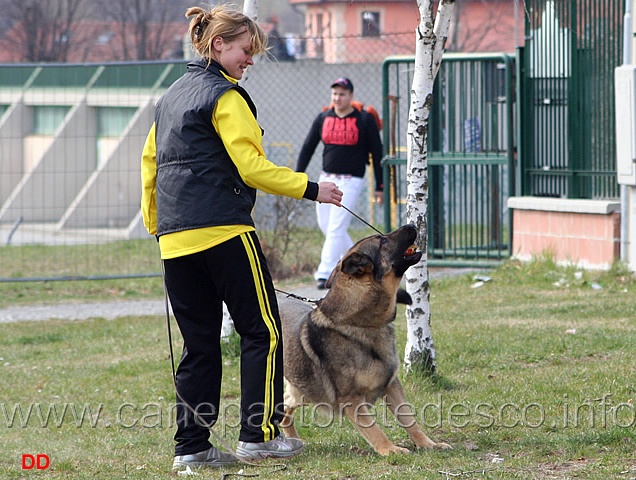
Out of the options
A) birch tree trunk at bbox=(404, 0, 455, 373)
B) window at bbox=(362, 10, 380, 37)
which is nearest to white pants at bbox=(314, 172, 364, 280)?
window at bbox=(362, 10, 380, 37)

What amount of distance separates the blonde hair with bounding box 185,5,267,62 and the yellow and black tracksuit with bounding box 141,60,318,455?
0.29 ft

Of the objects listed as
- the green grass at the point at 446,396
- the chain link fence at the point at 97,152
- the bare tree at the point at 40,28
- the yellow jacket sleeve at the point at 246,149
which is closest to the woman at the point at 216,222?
the yellow jacket sleeve at the point at 246,149

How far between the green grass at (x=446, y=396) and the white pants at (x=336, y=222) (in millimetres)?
1104

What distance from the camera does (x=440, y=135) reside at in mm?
11586

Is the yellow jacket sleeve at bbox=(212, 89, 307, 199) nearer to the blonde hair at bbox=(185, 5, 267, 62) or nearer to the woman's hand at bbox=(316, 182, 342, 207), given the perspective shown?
the woman's hand at bbox=(316, 182, 342, 207)

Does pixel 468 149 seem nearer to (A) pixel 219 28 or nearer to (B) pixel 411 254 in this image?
(B) pixel 411 254

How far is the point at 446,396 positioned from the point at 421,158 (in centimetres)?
145

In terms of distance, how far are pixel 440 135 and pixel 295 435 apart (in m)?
6.74

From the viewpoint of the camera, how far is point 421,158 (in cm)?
613

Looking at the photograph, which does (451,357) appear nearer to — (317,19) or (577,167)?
(577,167)

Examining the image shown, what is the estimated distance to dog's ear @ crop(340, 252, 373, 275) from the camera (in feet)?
16.0

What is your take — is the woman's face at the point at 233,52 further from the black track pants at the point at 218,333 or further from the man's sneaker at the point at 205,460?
the man's sneaker at the point at 205,460

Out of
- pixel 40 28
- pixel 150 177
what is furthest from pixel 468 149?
pixel 40 28

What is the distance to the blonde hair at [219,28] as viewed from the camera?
453cm
